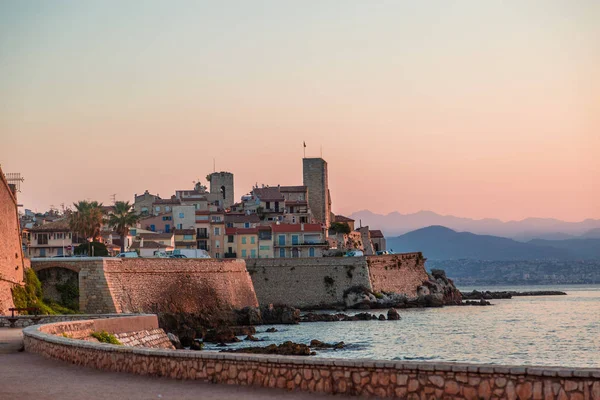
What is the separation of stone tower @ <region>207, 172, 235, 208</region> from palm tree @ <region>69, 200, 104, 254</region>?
2247 inches

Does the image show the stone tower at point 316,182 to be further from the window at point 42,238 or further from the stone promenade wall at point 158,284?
the stone promenade wall at point 158,284

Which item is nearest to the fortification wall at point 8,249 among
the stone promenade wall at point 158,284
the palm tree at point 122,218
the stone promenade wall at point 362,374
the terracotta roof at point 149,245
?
the stone promenade wall at point 158,284

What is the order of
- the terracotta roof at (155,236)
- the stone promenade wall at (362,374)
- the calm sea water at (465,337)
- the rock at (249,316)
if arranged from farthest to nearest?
the terracotta roof at (155,236) → the rock at (249,316) → the calm sea water at (465,337) → the stone promenade wall at (362,374)

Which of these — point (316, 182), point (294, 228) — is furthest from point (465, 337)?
point (316, 182)

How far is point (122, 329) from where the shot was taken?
26.3 m

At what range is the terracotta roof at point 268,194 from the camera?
113m

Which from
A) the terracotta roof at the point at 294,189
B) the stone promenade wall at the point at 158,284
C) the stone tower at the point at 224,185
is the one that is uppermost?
the stone tower at the point at 224,185

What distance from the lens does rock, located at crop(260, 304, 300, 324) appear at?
67.7 meters

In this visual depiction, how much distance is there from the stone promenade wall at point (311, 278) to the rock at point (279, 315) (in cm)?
1117

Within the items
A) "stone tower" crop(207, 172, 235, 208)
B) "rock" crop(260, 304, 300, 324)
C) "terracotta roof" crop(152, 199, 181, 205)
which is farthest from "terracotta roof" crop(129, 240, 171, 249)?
"stone tower" crop(207, 172, 235, 208)

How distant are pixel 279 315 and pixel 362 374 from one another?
Result: 5599cm

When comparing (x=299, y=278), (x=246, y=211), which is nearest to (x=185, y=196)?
(x=246, y=211)

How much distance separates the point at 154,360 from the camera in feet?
52.2

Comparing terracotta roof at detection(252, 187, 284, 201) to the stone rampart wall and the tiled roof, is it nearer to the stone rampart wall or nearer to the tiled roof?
the tiled roof
